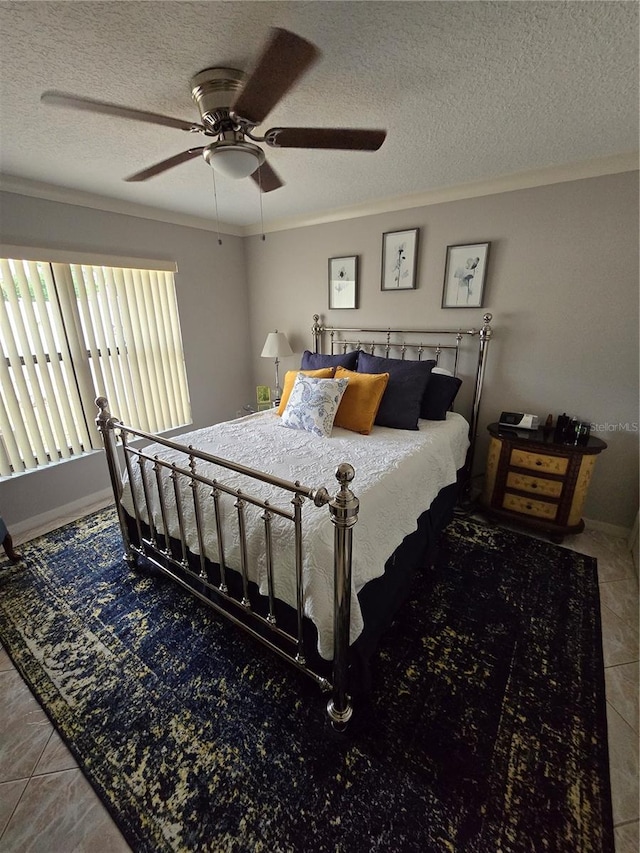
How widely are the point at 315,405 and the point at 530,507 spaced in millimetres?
1672

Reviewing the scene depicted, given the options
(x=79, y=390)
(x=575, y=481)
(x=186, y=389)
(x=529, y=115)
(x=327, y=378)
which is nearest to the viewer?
(x=529, y=115)

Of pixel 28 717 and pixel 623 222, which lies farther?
pixel 623 222

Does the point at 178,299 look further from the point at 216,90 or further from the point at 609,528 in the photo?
the point at 609,528

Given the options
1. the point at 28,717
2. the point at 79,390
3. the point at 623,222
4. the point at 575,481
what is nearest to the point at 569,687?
the point at 575,481

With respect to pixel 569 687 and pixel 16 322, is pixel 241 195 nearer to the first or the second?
pixel 16 322

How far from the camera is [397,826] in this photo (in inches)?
43.1

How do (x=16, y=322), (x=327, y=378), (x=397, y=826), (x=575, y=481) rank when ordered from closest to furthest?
(x=397, y=826)
(x=575, y=481)
(x=16, y=322)
(x=327, y=378)

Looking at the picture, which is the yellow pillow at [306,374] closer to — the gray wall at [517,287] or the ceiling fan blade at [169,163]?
the gray wall at [517,287]

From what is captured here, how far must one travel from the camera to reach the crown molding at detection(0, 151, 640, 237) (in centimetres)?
214

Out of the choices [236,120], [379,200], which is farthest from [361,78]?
[379,200]

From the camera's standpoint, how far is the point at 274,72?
1.07m

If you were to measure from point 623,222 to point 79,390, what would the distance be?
396 cm

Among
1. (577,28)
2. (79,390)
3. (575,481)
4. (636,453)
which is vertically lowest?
(575,481)

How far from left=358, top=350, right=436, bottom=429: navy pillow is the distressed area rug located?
1.03 m
